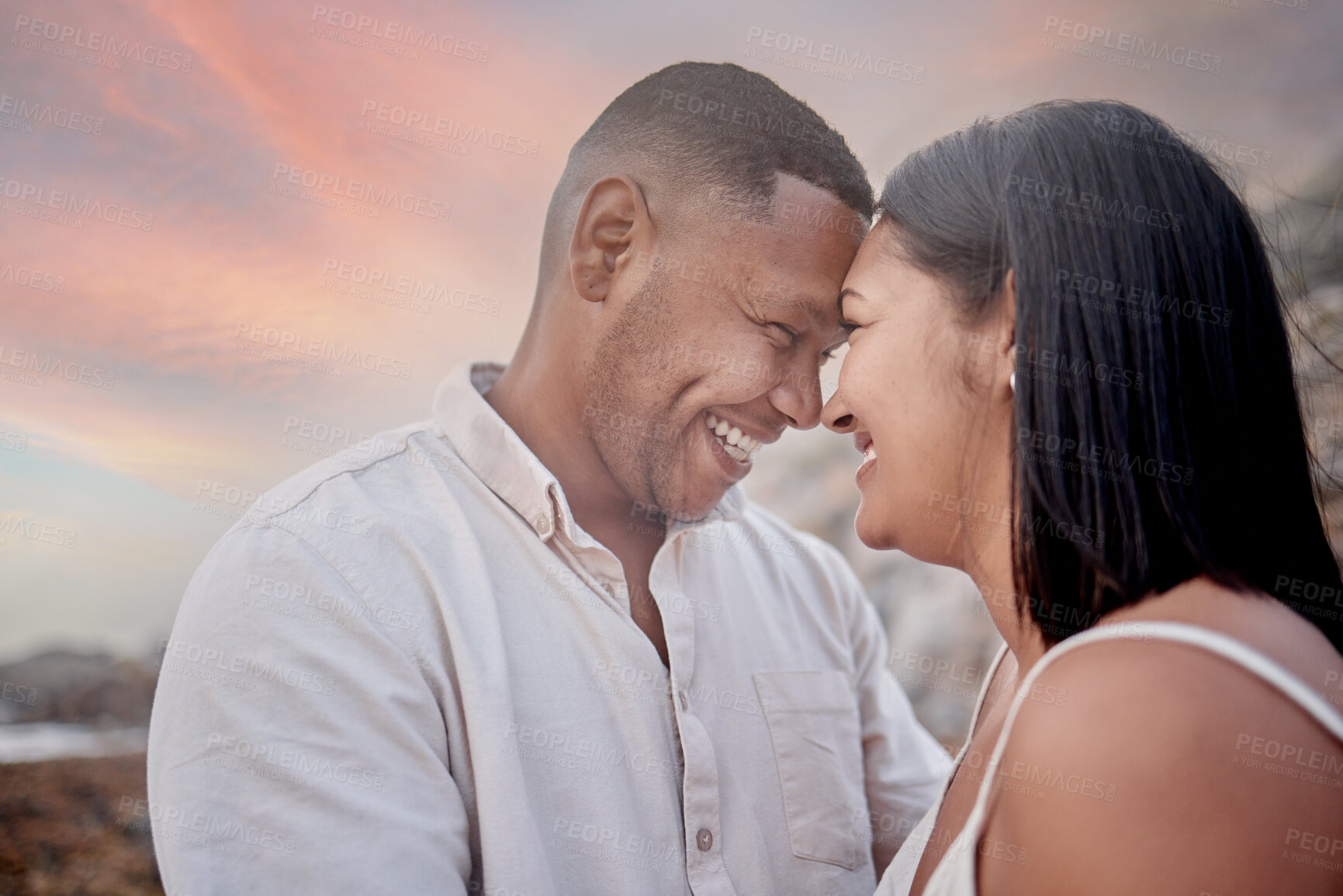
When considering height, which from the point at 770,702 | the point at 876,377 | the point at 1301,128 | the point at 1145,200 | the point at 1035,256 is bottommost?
the point at 770,702

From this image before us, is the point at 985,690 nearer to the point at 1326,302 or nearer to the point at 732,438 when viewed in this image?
the point at 732,438

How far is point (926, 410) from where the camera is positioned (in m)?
1.42

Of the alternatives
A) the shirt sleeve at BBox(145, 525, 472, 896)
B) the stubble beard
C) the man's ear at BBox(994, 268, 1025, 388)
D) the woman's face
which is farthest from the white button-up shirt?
the man's ear at BBox(994, 268, 1025, 388)

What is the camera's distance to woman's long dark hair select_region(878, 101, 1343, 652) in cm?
117

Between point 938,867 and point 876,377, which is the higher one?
point 876,377

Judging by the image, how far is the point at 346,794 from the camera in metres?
1.26

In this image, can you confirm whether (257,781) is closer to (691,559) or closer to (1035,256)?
(691,559)

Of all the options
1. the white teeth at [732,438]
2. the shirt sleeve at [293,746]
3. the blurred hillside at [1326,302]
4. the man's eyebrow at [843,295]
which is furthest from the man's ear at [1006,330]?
the blurred hillside at [1326,302]

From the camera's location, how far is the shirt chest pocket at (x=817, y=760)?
1.78m

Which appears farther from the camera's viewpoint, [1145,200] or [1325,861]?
[1145,200]

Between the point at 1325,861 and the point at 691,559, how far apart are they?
1248mm

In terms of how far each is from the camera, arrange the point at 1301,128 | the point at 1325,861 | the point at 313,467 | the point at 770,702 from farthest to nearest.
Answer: the point at 1301,128 < the point at 770,702 < the point at 313,467 < the point at 1325,861

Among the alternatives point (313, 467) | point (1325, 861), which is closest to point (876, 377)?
point (1325, 861)

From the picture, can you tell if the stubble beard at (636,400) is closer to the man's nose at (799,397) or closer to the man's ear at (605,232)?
the man's ear at (605,232)
